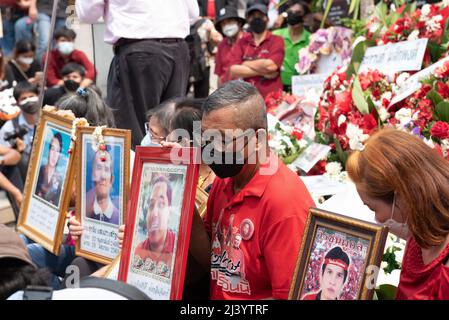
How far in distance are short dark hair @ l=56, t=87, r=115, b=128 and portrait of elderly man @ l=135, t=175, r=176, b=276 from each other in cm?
140

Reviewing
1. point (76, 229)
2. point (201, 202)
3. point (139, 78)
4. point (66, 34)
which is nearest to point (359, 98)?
point (139, 78)

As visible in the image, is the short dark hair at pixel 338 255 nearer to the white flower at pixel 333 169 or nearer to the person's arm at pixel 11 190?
the white flower at pixel 333 169

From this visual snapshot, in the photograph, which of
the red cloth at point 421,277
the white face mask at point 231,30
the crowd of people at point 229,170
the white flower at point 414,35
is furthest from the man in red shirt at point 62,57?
the red cloth at point 421,277

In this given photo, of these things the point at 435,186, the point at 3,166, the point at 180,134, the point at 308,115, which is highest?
the point at 435,186

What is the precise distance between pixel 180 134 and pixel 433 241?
182cm

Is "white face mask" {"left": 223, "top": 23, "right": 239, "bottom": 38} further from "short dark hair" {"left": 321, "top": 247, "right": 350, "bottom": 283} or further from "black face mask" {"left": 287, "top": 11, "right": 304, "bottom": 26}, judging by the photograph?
"short dark hair" {"left": 321, "top": 247, "right": 350, "bottom": 283}

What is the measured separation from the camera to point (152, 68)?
18.0 ft

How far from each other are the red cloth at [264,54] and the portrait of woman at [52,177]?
13.1 ft

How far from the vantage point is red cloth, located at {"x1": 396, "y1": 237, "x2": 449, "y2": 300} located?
8.32 feet

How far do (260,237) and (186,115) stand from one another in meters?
1.36

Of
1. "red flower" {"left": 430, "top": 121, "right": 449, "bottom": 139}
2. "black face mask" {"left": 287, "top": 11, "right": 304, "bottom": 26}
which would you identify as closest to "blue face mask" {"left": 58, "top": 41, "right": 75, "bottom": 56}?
"black face mask" {"left": 287, "top": 11, "right": 304, "bottom": 26}

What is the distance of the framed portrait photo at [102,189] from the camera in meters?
3.67
